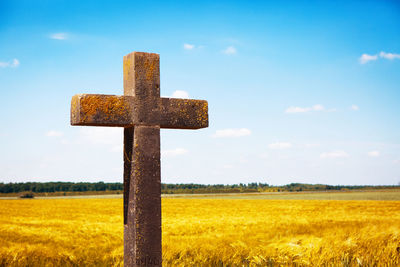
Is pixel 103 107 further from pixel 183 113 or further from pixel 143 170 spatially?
pixel 183 113

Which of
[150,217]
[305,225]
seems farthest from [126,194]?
[305,225]

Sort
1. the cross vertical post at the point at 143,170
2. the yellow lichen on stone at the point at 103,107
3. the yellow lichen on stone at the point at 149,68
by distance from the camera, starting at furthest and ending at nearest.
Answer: the yellow lichen on stone at the point at 149,68
the cross vertical post at the point at 143,170
the yellow lichen on stone at the point at 103,107

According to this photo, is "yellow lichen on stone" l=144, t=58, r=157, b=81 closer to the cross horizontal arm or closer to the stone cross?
the stone cross

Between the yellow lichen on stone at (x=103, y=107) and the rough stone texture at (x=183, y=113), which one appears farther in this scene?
the rough stone texture at (x=183, y=113)

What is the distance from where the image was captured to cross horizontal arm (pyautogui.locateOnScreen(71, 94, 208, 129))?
15.5ft

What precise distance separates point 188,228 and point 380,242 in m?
4.58

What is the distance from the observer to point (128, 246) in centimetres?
498

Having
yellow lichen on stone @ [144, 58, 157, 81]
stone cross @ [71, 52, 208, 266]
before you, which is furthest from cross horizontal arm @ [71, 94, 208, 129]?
yellow lichen on stone @ [144, 58, 157, 81]

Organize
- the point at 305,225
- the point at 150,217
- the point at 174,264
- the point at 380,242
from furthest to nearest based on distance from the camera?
1. the point at 305,225
2. the point at 380,242
3. the point at 174,264
4. the point at 150,217

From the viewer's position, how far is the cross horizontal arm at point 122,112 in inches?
186

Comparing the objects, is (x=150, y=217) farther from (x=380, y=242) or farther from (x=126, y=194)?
(x=380, y=242)

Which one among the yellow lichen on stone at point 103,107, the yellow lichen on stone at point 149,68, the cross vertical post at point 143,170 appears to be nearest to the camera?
the yellow lichen on stone at point 103,107

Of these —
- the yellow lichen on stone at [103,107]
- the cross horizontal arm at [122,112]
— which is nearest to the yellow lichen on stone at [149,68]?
the cross horizontal arm at [122,112]

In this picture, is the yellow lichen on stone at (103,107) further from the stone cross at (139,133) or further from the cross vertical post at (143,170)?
the cross vertical post at (143,170)
